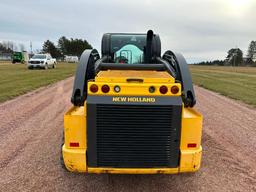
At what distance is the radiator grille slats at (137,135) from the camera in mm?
3588

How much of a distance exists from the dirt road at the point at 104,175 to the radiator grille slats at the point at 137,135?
0.60 meters

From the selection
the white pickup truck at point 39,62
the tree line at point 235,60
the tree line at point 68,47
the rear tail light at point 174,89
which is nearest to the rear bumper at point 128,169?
the rear tail light at point 174,89

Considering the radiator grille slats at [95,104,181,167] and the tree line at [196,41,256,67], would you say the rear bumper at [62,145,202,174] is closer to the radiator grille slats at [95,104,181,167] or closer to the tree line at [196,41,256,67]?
the radiator grille slats at [95,104,181,167]

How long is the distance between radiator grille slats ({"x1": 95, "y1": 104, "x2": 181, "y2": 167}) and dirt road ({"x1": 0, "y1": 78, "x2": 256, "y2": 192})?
1.98 ft

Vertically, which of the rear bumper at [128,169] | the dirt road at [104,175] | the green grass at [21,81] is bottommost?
the dirt road at [104,175]

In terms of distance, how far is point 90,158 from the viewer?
3711mm

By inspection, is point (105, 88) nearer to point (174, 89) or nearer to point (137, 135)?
point (137, 135)

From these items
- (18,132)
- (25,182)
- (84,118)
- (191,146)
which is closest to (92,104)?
(84,118)

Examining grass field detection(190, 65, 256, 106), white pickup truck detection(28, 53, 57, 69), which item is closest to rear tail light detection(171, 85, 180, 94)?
grass field detection(190, 65, 256, 106)

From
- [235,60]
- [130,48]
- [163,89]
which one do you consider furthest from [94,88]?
[235,60]

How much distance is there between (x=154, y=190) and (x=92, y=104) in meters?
1.48

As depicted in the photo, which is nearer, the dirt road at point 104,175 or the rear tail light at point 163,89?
the rear tail light at point 163,89

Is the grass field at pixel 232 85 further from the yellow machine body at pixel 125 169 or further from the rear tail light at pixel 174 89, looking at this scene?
the rear tail light at pixel 174 89

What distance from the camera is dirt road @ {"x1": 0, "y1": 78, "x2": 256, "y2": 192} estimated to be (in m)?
A: 4.17
